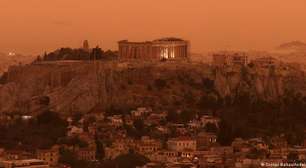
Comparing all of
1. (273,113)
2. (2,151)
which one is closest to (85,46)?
(273,113)

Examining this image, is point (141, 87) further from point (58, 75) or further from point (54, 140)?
point (54, 140)

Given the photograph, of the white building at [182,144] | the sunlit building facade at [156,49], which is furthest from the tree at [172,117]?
the sunlit building facade at [156,49]

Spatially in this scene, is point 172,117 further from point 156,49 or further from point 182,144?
point 156,49

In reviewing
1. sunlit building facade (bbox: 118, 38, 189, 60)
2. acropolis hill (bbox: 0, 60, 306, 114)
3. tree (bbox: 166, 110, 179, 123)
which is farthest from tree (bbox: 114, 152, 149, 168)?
sunlit building facade (bbox: 118, 38, 189, 60)

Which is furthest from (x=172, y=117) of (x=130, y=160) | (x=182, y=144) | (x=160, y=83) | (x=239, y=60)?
(x=130, y=160)

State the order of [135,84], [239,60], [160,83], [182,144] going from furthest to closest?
1. [239,60]
2. [135,84]
3. [160,83]
4. [182,144]

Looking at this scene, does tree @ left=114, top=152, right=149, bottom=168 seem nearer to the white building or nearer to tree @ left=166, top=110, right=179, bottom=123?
the white building

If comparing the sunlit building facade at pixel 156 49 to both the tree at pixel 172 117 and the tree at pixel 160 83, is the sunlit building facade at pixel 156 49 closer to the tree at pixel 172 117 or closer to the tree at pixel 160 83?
the tree at pixel 160 83
